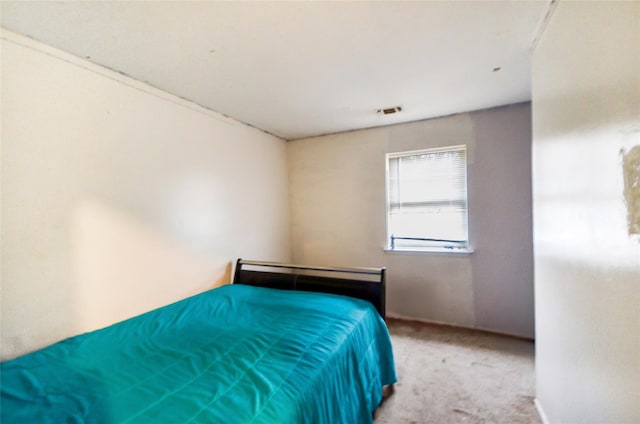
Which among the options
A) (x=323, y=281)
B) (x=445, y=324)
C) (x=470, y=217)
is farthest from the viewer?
(x=445, y=324)

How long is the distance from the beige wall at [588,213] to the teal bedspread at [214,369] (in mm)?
999

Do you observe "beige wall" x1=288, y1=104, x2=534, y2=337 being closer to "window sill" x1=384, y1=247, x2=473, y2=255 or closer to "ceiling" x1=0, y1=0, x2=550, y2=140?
"window sill" x1=384, y1=247, x2=473, y2=255

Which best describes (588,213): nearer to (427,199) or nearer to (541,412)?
(541,412)

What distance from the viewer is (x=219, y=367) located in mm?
1233

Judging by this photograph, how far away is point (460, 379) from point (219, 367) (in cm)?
182

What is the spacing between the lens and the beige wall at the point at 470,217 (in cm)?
259

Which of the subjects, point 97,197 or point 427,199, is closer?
point 97,197

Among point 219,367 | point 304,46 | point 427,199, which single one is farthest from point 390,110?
point 219,367

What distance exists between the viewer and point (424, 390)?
1876mm

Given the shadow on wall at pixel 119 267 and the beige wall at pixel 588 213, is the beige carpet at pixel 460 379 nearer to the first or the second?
the beige wall at pixel 588 213

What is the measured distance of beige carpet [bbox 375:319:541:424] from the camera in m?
1.65

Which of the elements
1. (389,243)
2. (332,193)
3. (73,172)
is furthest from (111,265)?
(389,243)

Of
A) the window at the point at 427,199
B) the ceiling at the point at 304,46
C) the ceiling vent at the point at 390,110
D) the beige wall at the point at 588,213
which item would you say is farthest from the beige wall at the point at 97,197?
the beige wall at the point at 588,213

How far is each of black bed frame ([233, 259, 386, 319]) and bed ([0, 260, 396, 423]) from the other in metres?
0.02
